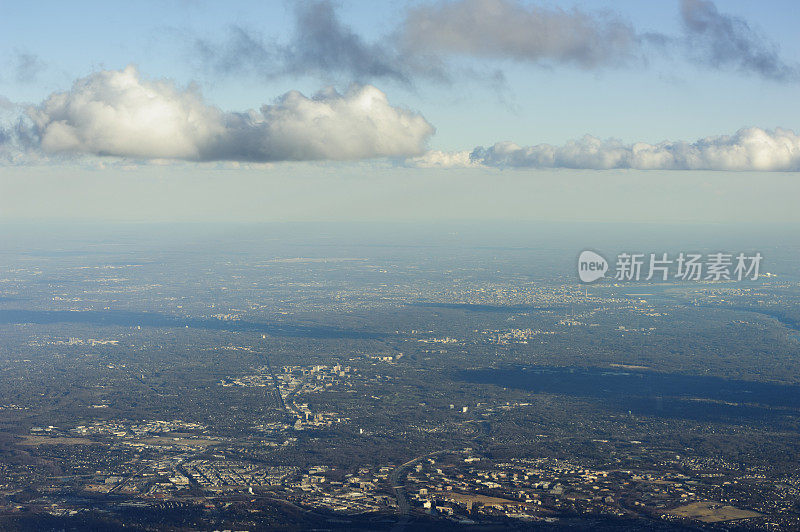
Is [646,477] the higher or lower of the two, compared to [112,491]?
higher

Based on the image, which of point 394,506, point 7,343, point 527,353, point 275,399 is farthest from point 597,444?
point 7,343

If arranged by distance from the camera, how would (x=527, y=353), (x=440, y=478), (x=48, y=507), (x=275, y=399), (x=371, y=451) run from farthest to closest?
(x=527, y=353), (x=275, y=399), (x=371, y=451), (x=440, y=478), (x=48, y=507)

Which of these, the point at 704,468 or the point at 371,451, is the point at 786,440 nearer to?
the point at 704,468

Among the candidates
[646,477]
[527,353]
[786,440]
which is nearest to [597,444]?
[646,477]

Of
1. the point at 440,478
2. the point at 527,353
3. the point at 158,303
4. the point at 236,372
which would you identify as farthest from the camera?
the point at 158,303

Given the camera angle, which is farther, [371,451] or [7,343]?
[7,343]

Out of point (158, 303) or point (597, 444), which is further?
point (158, 303)

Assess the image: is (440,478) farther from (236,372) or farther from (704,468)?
(236,372)

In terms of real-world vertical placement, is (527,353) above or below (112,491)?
above

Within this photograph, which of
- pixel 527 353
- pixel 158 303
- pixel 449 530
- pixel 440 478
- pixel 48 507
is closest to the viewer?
pixel 449 530
